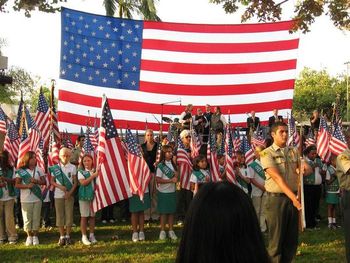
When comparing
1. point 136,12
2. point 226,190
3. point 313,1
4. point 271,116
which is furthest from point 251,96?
point 136,12

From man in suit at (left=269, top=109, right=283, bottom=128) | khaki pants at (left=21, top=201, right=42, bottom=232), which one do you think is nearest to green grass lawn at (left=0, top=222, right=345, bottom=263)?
khaki pants at (left=21, top=201, right=42, bottom=232)

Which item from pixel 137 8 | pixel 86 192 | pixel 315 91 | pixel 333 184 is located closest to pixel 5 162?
pixel 86 192

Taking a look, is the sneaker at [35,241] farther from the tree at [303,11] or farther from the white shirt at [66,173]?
the tree at [303,11]

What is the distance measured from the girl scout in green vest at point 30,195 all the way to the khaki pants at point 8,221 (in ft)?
1.34

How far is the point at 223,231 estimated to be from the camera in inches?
75.7

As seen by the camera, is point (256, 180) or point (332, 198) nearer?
point (256, 180)

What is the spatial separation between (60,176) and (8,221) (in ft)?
3.96

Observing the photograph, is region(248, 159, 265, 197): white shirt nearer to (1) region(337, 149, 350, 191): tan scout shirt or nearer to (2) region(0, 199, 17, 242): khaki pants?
(1) region(337, 149, 350, 191): tan scout shirt

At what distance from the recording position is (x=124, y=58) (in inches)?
583

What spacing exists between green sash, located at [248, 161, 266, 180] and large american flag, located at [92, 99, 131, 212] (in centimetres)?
265

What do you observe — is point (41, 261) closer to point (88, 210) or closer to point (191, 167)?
point (88, 210)

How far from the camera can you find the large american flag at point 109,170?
335 inches

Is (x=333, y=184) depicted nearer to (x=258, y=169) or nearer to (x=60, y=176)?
(x=258, y=169)

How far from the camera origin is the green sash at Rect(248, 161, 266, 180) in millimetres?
9945
